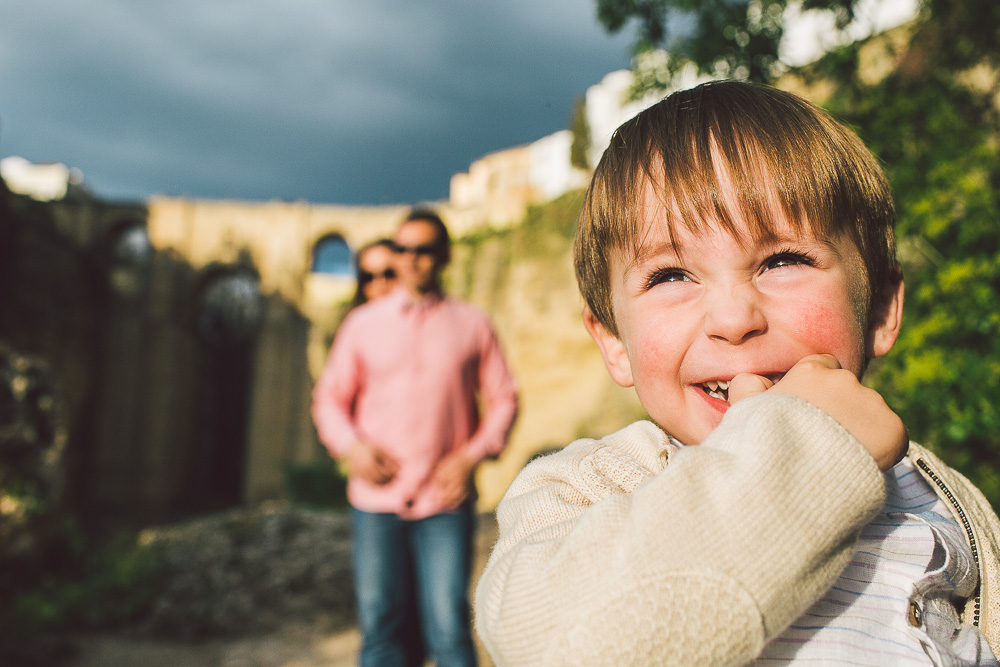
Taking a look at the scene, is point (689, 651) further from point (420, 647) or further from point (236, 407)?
point (236, 407)

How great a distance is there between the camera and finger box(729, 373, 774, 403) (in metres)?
0.88

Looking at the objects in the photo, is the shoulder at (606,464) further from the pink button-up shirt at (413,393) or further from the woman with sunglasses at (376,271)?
the woman with sunglasses at (376,271)

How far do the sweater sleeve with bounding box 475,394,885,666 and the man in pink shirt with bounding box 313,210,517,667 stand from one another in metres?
2.08

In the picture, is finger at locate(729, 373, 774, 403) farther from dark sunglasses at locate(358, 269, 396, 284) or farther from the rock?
the rock

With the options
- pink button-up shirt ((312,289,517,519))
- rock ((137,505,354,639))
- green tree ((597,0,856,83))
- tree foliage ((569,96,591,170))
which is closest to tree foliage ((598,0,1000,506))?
green tree ((597,0,856,83))

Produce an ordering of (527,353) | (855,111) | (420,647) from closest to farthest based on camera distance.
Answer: (420,647)
(855,111)
(527,353)

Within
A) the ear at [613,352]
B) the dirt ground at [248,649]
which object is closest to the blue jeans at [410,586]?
the ear at [613,352]

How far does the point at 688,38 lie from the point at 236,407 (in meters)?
25.9

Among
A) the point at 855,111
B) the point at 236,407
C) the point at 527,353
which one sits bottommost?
the point at 236,407

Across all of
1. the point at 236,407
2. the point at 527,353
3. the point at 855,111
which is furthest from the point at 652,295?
the point at 236,407

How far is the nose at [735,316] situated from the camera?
0.90 meters

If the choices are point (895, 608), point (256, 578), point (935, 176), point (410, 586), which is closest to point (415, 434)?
point (410, 586)

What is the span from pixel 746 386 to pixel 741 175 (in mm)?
315

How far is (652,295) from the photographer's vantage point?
3.30ft
